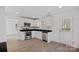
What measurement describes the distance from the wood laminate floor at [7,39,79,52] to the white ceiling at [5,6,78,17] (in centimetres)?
42

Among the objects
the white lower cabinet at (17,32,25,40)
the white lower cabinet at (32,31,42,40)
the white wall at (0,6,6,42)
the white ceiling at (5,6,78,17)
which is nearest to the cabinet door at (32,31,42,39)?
the white lower cabinet at (32,31,42,40)

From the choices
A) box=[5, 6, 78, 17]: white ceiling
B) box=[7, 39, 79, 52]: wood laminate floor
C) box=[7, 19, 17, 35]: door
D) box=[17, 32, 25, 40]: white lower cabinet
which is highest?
box=[5, 6, 78, 17]: white ceiling

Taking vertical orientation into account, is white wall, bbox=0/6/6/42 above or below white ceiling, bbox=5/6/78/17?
below

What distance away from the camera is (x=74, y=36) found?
1522mm

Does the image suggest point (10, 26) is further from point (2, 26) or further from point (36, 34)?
point (36, 34)

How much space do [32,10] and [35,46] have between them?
0.58 m

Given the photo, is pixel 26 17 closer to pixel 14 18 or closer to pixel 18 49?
pixel 14 18

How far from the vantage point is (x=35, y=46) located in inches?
61.6

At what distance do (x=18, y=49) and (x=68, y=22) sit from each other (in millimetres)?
908

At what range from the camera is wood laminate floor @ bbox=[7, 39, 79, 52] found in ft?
5.03

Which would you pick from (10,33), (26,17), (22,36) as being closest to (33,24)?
(26,17)

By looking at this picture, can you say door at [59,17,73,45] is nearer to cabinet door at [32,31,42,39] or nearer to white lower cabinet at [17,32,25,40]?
cabinet door at [32,31,42,39]

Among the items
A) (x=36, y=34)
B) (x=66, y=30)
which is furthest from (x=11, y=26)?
(x=66, y=30)

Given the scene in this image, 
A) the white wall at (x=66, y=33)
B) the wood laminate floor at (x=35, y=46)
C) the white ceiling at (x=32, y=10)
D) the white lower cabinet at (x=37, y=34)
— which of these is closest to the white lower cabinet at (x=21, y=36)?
the wood laminate floor at (x=35, y=46)
